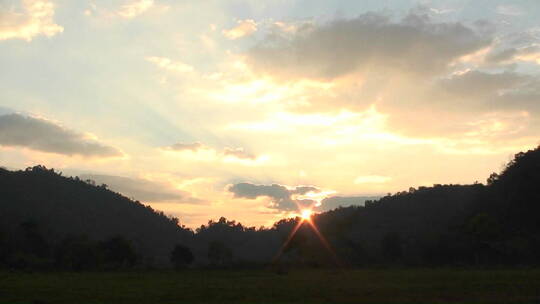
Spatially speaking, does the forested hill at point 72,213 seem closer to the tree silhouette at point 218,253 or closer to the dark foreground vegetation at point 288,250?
the dark foreground vegetation at point 288,250

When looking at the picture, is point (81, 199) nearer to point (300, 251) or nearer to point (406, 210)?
point (300, 251)

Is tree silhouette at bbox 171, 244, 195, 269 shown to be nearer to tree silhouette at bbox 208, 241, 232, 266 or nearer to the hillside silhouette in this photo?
the hillside silhouette

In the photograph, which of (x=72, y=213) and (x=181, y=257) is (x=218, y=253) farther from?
(x=72, y=213)

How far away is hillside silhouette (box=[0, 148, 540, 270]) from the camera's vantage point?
8200 cm

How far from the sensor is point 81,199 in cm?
13500

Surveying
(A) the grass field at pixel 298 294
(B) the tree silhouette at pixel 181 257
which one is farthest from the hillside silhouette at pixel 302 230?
(A) the grass field at pixel 298 294

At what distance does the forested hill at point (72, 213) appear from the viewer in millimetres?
111938

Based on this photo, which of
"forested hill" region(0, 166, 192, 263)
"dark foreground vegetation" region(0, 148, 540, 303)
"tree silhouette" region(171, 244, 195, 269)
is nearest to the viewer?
"dark foreground vegetation" region(0, 148, 540, 303)

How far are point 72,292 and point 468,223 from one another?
7016 cm

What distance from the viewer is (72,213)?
12538cm

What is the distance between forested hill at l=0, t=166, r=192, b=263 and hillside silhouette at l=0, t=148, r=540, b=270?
298 mm

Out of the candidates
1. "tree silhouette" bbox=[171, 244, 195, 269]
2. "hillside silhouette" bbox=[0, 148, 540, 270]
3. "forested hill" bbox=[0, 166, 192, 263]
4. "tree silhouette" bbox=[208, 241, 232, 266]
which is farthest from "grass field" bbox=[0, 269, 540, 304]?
"tree silhouette" bbox=[208, 241, 232, 266]

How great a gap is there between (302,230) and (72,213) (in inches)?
2055

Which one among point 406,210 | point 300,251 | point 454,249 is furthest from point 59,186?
point 454,249
